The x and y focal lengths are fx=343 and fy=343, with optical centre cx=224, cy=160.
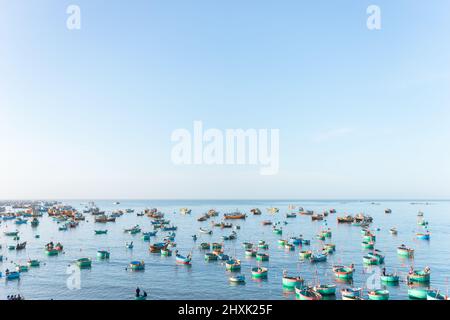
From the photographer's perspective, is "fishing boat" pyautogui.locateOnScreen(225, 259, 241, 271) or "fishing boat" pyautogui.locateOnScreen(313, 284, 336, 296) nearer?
"fishing boat" pyautogui.locateOnScreen(313, 284, 336, 296)

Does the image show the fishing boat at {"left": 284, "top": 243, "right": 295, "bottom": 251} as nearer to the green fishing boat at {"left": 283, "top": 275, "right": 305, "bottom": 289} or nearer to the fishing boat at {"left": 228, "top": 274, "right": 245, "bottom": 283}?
the fishing boat at {"left": 228, "top": 274, "right": 245, "bottom": 283}

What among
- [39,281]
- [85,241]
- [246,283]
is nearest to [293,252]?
[246,283]

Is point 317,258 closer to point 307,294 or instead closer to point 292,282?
point 292,282

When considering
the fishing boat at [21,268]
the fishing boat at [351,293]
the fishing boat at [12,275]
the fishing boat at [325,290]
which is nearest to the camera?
the fishing boat at [351,293]

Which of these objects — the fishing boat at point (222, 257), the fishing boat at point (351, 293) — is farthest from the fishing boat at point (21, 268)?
the fishing boat at point (351, 293)

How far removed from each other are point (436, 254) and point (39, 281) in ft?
345

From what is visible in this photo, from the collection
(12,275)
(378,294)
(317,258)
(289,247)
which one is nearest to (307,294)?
(378,294)

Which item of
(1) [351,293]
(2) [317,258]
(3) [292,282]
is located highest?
(1) [351,293]

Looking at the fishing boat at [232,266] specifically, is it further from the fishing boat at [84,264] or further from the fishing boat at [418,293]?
the fishing boat at [418,293]

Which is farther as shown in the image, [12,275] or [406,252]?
[406,252]

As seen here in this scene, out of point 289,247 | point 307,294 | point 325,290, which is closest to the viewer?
point 307,294

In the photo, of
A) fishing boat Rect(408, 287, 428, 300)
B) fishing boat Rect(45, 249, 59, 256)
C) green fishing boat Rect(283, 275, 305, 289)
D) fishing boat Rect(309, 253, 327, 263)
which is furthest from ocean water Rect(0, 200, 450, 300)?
fishing boat Rect(309, 253, 327, 263)
